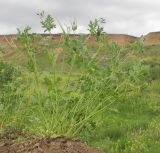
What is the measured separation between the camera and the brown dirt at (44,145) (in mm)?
5801

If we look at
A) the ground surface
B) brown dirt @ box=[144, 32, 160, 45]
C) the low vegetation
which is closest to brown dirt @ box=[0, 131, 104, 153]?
the ground surface

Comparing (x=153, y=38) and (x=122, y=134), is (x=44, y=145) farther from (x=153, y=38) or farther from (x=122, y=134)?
(x=153, y=38)

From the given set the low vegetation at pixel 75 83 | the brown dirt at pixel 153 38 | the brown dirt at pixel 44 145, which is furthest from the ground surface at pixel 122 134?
the brown dirt at pixel 153 38

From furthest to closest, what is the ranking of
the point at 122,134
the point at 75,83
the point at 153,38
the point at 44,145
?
1. the point at 153,38
2. the point at 122,134
3. the point at 75,83
4. the point at 44,145

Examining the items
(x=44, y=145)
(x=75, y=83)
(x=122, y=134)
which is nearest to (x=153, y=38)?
(x=122, y=134)

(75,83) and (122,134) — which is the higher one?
(75,83)

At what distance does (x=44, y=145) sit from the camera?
19.3ft

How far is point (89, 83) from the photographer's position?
6.90m

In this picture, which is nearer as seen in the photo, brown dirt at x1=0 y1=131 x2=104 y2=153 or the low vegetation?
brown dirt at x1=0 y1=131 x2=104 y2=153

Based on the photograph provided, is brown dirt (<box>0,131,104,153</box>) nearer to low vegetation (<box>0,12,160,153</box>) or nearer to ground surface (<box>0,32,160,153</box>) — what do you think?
ground surface (<box>0,32,160,153</box>)

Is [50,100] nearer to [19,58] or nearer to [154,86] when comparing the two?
[19,58]

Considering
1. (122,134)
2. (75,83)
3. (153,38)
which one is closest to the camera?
(75,83)

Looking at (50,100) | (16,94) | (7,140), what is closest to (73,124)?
(50,100)

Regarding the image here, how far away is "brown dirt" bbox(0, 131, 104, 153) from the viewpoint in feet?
19.0
